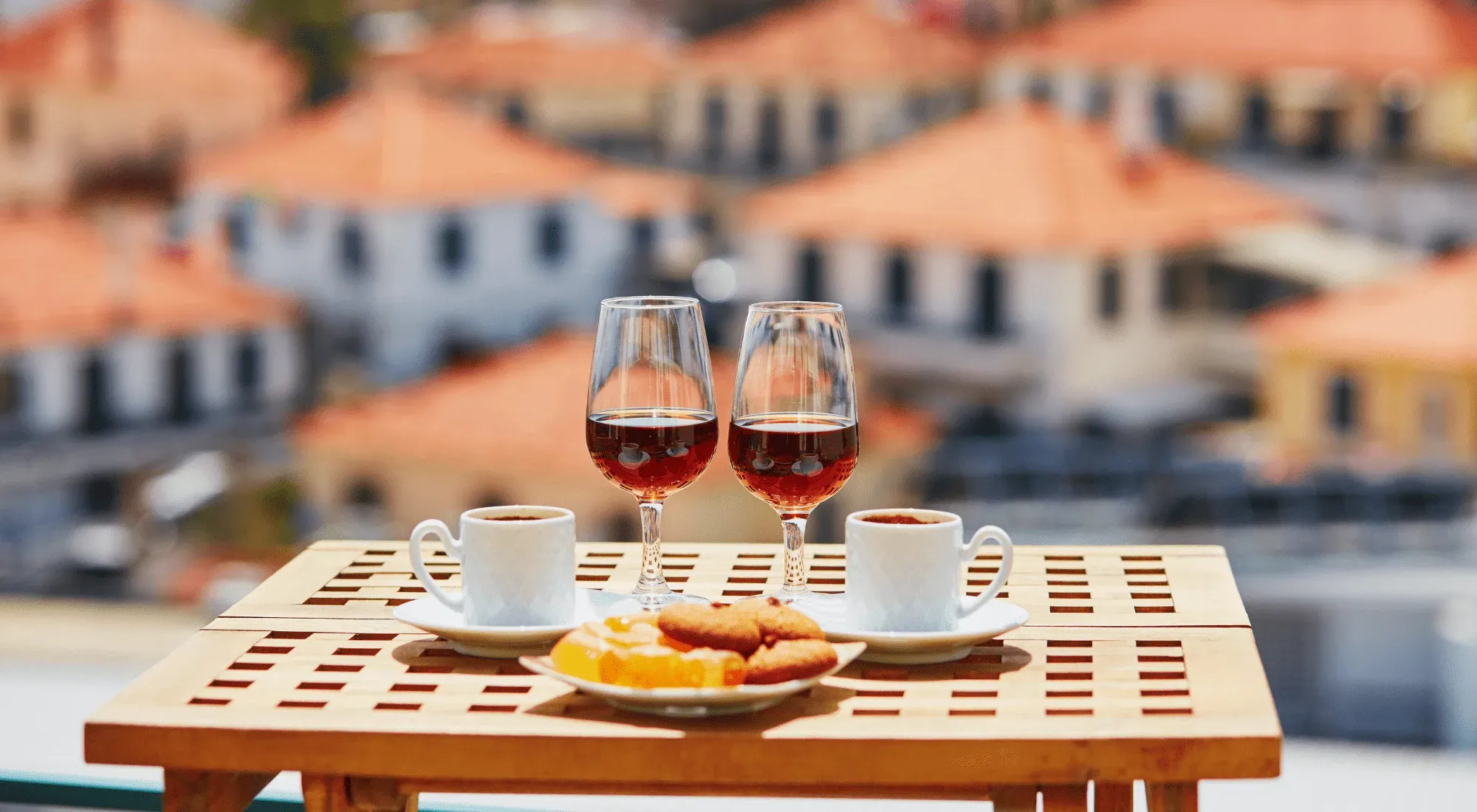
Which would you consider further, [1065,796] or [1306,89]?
[1306,89]

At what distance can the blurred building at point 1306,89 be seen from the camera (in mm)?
18547

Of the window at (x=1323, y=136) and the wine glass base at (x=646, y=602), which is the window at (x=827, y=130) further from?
the wine glass base at (x=646, y=602)

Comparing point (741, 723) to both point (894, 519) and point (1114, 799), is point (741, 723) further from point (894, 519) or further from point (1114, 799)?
point (1114, 799)

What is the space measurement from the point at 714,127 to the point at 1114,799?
2090 cm

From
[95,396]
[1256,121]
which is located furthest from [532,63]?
[1256,121]

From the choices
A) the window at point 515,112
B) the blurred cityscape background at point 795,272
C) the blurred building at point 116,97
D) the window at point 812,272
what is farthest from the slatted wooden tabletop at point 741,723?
the window at point 515,112

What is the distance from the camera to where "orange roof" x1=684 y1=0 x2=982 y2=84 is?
68.7ft

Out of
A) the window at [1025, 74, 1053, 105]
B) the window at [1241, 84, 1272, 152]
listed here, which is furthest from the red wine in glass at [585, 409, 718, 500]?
the window at [1025, 74, 1053, 105]

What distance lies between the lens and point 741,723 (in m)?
0.98

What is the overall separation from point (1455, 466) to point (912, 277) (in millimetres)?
4444

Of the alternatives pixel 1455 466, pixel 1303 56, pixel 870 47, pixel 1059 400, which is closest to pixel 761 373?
Result: pixel 1455 466

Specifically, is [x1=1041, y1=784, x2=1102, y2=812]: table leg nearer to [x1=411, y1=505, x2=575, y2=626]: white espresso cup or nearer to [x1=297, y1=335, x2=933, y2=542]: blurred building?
[x1=411, y1=505, x2=575, y2=626]: white espresso cup

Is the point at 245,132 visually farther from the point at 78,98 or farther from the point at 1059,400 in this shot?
the point at 1059,400

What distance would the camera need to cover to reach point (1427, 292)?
1623 cm
